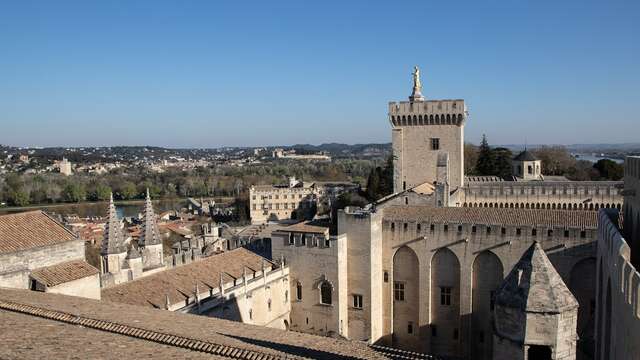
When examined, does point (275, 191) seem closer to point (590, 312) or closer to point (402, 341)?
point (402, 341)

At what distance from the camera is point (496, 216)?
24.9 meters

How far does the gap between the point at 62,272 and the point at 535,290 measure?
15.6 meters

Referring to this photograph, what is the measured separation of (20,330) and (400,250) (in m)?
18.2

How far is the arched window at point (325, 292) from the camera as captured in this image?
87.8 ft

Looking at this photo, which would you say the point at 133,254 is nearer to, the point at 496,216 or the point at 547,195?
the point at 496,216

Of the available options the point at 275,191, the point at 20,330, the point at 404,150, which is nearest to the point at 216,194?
the point at 275,191

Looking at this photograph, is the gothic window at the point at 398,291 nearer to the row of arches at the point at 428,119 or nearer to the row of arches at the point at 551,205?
the row of arches at the point at 551,205

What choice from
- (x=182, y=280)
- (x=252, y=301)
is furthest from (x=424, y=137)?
(x=182, y=280)

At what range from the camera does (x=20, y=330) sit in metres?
12.1

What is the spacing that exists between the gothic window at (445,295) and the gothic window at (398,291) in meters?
2.02

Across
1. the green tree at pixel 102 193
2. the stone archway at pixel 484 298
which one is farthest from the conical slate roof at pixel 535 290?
the green tree at pixel 102 193

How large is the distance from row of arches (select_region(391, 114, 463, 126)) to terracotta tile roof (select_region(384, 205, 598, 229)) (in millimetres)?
7227

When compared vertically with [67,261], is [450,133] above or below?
above

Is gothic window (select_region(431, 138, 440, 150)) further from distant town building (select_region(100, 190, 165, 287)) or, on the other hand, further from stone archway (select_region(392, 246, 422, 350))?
distant town building (select_region(100, 190, 165, 287))
